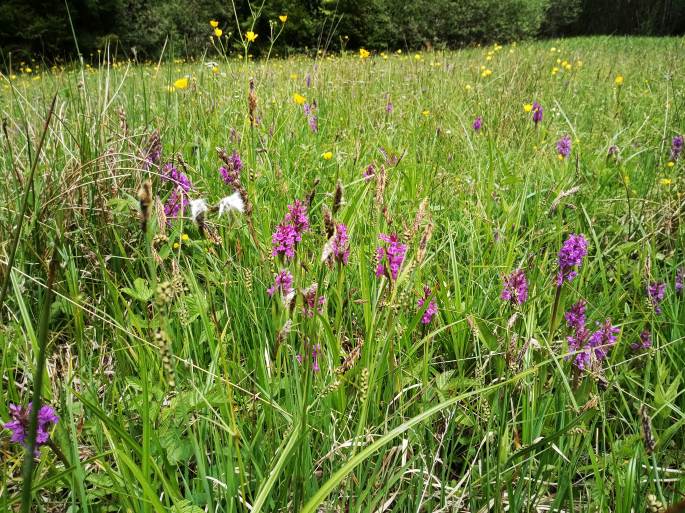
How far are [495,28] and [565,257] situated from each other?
1939 centimetres

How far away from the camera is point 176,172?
1.79 metres

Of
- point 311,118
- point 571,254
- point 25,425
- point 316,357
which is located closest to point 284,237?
point 316,357

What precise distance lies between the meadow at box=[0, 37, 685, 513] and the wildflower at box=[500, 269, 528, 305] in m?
0.01

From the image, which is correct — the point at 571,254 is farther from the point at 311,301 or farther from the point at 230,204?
the point at 230,204

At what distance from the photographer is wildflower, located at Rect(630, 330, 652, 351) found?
4.16ft

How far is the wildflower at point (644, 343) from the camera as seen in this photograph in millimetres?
1269

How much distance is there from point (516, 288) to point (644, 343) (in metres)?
0.35

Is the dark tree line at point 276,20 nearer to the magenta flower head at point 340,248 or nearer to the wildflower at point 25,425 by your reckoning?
the magenta flower head at point 340,248

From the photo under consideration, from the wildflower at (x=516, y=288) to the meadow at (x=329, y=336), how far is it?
0.01 meters

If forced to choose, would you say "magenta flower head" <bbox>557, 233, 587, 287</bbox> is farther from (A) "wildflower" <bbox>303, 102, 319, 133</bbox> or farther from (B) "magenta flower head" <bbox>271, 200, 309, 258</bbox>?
(A) "wildflower" <bbox>303, 102, 319, 133</bbox>

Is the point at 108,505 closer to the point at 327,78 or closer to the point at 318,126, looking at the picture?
the point at 318,126

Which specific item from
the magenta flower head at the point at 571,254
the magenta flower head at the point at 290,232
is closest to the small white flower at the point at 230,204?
the magenta flower head at the point at 290,232

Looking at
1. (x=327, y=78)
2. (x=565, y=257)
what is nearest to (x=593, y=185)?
(x=565, y=257)

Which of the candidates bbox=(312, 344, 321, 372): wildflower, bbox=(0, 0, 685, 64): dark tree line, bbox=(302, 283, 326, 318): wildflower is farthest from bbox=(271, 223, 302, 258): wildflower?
bbox=(0, 0, 685, 64): dark tree line
